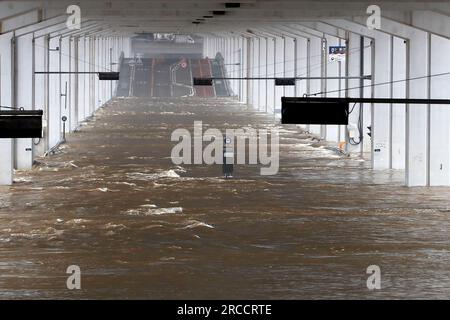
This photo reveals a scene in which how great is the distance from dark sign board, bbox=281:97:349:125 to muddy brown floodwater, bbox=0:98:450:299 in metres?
2.59

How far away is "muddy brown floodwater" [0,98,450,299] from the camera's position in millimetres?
19781

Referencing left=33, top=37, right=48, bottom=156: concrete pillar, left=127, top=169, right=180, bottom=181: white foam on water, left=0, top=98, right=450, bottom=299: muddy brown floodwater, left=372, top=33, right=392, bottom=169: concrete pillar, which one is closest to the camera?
left=0, top=98, right=450, bottom=299: muddy brown floodwater

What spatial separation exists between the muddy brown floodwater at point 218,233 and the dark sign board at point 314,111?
2586mm

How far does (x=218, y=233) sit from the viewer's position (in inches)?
995

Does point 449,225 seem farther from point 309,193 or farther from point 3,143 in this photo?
point 3,143

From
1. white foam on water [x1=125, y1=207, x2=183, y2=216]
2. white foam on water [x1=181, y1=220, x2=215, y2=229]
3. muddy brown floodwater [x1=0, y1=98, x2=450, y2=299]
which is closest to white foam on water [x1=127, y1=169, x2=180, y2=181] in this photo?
muddy brown floodwater [x1=0, y1=98, x2=450, y2=299]

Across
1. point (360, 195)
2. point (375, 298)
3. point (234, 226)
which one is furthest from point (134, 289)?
point (360, 195)

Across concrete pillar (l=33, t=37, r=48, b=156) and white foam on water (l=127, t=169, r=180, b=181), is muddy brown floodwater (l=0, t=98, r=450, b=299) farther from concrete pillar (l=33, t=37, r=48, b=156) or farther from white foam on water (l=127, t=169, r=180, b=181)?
concrete pillar (l=33, t=37, r=48, b=156)

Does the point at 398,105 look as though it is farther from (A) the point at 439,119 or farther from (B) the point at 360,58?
(B) the point at 360,58

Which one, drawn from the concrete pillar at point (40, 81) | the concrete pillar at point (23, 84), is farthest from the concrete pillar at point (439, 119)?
the concrete pillar at point (40, 81)

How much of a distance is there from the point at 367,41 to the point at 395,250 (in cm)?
1885

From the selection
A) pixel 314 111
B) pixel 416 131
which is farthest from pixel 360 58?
pixel 314 111

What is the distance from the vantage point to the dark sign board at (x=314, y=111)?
75.3ft

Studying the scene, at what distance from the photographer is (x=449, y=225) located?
86.9ft
